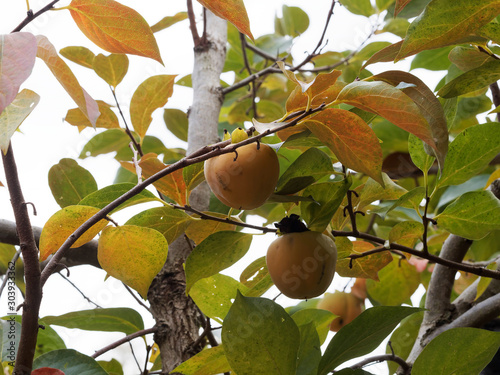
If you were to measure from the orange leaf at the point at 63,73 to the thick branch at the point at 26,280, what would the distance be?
76 millimetres

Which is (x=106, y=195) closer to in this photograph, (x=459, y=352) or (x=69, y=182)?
(x=69, y=182)

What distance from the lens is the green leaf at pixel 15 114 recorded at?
0.34 meters

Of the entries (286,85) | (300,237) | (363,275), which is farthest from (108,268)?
(286,85)

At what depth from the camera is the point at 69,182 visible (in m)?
0.68

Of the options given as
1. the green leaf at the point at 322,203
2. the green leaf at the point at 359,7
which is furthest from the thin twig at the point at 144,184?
the green leaf at the point at 359,7

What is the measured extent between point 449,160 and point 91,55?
564mm

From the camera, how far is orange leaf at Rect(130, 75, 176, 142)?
705mm

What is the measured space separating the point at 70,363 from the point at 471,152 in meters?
0.47

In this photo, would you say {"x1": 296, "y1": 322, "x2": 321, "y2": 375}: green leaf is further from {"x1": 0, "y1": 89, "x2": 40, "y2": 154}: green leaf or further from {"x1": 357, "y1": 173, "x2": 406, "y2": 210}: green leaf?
{"x1": 0, "y1": 89, "x2": 40, "y2": 154}: green leaf

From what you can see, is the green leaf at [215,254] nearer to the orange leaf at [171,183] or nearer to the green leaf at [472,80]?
the orange leaf at [171,183]

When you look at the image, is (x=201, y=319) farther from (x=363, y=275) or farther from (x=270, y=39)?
(x=270, y=39)

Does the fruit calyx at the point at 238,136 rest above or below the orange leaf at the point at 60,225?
above

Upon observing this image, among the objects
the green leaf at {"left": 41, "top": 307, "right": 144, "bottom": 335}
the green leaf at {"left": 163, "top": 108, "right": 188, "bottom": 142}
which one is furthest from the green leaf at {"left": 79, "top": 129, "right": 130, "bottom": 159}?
the green leaf at {"left": 41, "top": 307, "right": 144, "bottom": 335}

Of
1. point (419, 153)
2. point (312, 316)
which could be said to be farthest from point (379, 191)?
point (312, 316)
